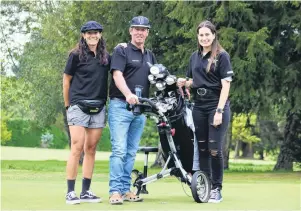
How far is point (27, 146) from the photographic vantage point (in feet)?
229

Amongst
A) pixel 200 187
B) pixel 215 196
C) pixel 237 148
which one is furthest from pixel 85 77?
pixel 237 148

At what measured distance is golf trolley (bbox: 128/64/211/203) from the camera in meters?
8.41

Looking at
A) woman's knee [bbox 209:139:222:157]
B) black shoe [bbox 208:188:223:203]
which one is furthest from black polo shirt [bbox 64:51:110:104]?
black shoe [bbox 208:188:223:203]

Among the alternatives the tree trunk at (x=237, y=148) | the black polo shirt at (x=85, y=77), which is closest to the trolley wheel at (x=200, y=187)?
the black polo shirt at (x=85, y=77)

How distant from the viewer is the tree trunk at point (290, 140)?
1003 inches

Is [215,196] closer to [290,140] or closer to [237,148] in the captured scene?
[290,140]

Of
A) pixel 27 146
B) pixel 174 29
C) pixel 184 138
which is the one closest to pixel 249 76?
pixel 174 29

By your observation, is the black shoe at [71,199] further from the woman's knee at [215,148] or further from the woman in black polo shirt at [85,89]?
the woman's knee at [215,148]

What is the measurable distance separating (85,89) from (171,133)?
1173 millimetres

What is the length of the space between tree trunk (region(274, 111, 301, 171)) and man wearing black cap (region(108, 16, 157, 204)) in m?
17.3

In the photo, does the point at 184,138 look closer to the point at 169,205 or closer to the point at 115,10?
the point at 169,205

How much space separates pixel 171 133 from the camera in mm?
8773

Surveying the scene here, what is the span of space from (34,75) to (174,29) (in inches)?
565

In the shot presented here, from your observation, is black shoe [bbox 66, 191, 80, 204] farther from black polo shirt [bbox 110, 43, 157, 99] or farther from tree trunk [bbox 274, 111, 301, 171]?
tree trunk [bbox 274, 111, 301, 171]
